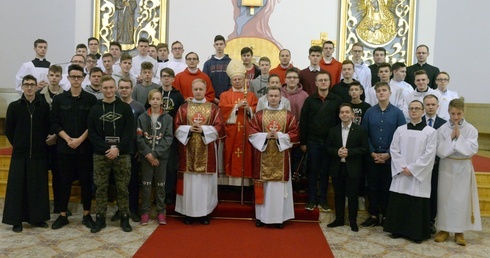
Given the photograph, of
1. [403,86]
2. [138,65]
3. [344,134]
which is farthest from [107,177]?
[403,86]

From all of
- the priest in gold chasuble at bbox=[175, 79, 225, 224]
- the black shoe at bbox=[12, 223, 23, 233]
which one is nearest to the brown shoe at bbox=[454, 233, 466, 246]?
the priest in gold chasuble at bbox=[175, 79, 225, 224]

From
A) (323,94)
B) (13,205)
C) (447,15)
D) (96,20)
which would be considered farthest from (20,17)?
(447,15)

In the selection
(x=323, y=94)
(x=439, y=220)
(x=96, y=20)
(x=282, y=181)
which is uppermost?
(x=96, y=20)

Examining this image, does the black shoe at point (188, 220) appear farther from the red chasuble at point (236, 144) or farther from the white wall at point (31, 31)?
the white wall at point (31, 31)

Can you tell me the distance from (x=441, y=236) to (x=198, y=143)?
2.79 meters

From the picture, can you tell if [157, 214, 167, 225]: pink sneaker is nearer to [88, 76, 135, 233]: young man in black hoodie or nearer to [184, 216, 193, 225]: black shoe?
[184, 216, 193, 225]: black shoe

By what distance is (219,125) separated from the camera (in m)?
5.00

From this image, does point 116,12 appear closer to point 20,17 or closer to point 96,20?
point 96,20

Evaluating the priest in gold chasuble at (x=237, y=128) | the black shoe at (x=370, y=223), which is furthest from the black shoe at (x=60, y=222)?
the black shoe at (x=370, y=223)

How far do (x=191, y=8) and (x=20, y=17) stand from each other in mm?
3595

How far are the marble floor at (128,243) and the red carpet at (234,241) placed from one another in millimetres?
140

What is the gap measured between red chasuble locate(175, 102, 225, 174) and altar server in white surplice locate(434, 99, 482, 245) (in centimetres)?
242

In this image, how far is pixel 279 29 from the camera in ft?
29.1

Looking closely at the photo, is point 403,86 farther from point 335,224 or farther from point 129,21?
point 129,21
